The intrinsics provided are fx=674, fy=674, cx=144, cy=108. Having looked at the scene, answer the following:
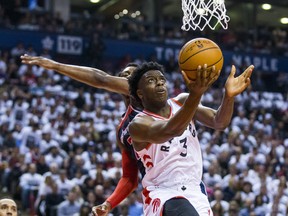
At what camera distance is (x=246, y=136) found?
731 inches

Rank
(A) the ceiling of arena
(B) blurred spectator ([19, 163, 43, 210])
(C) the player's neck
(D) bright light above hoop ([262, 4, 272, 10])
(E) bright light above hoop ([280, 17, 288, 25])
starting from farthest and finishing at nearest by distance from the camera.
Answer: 1. (E) bright light above hoop ([280, 17, 288, 25])
2. (D) bright light above hoop ([262, 4, 272, 10])
3. (A) the ceiling of arena
4. (B) blurred spectator ([19, 163, 43, 210])
5. (C) the player's neck

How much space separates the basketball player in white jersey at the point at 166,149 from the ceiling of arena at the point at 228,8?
22.7 metres

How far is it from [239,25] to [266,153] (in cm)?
1336

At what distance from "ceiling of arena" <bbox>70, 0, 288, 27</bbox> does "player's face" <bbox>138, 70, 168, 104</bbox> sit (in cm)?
2281

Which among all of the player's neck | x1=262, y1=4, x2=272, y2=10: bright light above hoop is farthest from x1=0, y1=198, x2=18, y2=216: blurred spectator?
x1=262, y1=4, x2=272, y2=10: bright light above hoop

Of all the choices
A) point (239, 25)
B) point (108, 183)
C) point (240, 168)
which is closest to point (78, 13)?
point (239, 25)

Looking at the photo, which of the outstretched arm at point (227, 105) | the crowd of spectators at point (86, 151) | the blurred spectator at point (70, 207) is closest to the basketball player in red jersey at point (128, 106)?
the outstretched arm at point (227, 105)

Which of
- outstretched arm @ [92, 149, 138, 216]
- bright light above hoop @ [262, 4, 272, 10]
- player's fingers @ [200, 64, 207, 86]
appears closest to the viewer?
player's fingers @ [200, 64, 207, 86]

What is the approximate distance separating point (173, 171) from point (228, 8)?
1018 inches

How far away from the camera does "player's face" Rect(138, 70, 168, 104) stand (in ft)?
17.6

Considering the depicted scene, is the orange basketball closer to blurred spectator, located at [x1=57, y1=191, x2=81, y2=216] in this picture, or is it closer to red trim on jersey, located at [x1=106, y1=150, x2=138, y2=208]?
red trim on jersey, located at [x1=106, y1=150, x2=138, y2=208]

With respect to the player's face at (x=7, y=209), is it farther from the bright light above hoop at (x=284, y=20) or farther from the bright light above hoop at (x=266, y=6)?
the bright light above hoop at (x=284, y=20)

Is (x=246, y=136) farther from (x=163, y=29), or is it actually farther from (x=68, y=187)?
(x=163, y=29)

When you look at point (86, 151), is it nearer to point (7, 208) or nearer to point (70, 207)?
point (70, 207)
